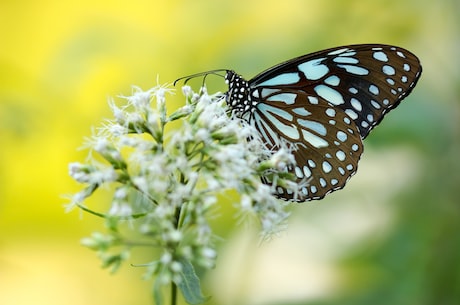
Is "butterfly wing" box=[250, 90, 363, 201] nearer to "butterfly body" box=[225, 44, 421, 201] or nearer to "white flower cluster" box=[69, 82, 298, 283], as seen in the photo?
"butterfly body" box=[225, 44, 421, 201]

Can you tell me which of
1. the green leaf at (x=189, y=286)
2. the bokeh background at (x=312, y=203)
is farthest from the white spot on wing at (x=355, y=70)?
the green leaf at (x=189, y=286)

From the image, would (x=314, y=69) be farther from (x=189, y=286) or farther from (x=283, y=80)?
(x=189, y=286)

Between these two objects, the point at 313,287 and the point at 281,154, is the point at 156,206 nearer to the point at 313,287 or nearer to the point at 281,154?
the point at 281,154

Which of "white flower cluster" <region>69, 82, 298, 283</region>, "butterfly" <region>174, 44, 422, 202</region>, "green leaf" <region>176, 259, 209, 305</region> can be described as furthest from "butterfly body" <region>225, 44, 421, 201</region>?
"green leaf" <region>176, 259, 209, 305</region>

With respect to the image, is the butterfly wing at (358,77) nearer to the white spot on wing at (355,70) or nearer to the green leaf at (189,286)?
the white spot on wing at (355,70)

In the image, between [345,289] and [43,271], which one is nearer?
[345,289]

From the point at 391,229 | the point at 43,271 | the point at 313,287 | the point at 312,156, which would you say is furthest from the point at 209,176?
the point at 43,271
